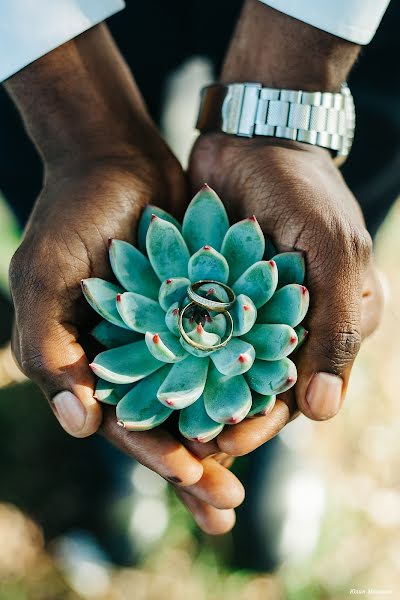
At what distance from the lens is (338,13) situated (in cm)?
134

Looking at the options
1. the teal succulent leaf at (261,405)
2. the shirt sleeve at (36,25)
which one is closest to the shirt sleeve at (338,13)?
the shirt sleeve at (36,25)

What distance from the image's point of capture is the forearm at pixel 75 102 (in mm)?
1452

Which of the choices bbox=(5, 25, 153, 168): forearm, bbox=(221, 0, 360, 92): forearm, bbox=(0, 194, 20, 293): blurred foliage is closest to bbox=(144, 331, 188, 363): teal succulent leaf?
bbox=(5, 25, 153, 168): forearm

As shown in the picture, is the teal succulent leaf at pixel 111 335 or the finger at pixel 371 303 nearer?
the teal succulent leaf at pixel 111 335

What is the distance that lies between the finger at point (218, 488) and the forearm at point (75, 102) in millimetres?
803

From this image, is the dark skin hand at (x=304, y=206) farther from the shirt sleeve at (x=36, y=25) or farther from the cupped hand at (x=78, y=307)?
the shirt sleeve at (x=36, y=25)

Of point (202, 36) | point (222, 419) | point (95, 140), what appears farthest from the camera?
point (202, 36)

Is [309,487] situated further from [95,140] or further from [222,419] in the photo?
[95,140]

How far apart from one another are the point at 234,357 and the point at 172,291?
0.19 metres

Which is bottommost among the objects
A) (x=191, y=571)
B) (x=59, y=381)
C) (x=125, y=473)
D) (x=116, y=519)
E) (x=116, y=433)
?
(x=191, y=571)

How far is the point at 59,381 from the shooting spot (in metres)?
1.18

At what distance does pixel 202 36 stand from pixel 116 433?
4.72ft

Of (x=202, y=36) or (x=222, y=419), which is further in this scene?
(x=202, y=36)

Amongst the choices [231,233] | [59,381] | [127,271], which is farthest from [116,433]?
[231,233]
